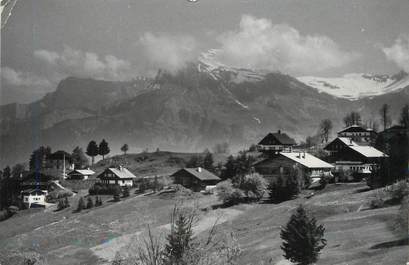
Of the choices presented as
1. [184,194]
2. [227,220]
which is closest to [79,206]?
[184,194]

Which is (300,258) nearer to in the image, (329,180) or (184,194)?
(184,194)

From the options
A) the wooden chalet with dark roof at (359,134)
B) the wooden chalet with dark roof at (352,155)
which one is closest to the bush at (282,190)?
the wooden chalet with dark roof at (352,155)

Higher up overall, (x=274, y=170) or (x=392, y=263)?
(x=274, y=170)

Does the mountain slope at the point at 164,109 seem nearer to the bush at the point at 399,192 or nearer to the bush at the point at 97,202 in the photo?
the bush at the point at 97,202

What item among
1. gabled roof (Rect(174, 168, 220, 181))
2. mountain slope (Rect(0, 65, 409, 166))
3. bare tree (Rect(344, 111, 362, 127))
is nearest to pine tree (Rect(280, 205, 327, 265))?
mountain slope (Rect(0, 65, 409, 166))

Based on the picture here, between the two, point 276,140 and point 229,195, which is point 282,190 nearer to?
point 229,195

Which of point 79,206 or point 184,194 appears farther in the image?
point 79,206

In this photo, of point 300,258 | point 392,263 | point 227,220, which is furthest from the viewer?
point 227,220

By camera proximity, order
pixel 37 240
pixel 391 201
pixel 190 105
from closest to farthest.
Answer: pixel 391 201 → pixel 37 240 → pixel 190 105

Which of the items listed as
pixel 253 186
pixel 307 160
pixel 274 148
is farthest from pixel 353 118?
pixel 253 186
